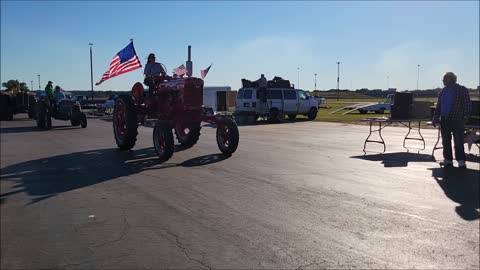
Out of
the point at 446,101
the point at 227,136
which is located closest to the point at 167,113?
the point at 227,136

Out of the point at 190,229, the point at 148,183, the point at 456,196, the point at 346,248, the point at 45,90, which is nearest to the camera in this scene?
the point at 346,248

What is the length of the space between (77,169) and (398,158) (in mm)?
6789

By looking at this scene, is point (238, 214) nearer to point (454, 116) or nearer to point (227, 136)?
point (227, 136)

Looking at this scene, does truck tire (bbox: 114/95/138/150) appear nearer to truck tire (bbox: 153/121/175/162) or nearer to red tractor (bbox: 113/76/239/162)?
red tractor (bbox: 113/76/239/162)

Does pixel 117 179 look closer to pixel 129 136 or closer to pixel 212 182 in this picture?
pixel 212 182

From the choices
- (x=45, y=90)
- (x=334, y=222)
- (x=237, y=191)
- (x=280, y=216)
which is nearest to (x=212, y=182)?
(x=237, y=191)

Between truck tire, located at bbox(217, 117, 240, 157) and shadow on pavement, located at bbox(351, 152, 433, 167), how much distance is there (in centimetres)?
283

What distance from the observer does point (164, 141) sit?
1027 cm

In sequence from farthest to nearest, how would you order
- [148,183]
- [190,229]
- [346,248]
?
[148,183] < [190,229] < [346,248]

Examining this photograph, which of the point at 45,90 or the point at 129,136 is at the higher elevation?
the point at 45,90

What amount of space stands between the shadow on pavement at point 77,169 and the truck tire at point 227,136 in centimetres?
25

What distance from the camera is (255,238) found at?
492 centimetres

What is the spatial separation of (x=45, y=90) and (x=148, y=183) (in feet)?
45.3

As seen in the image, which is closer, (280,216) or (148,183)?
(280,216)
